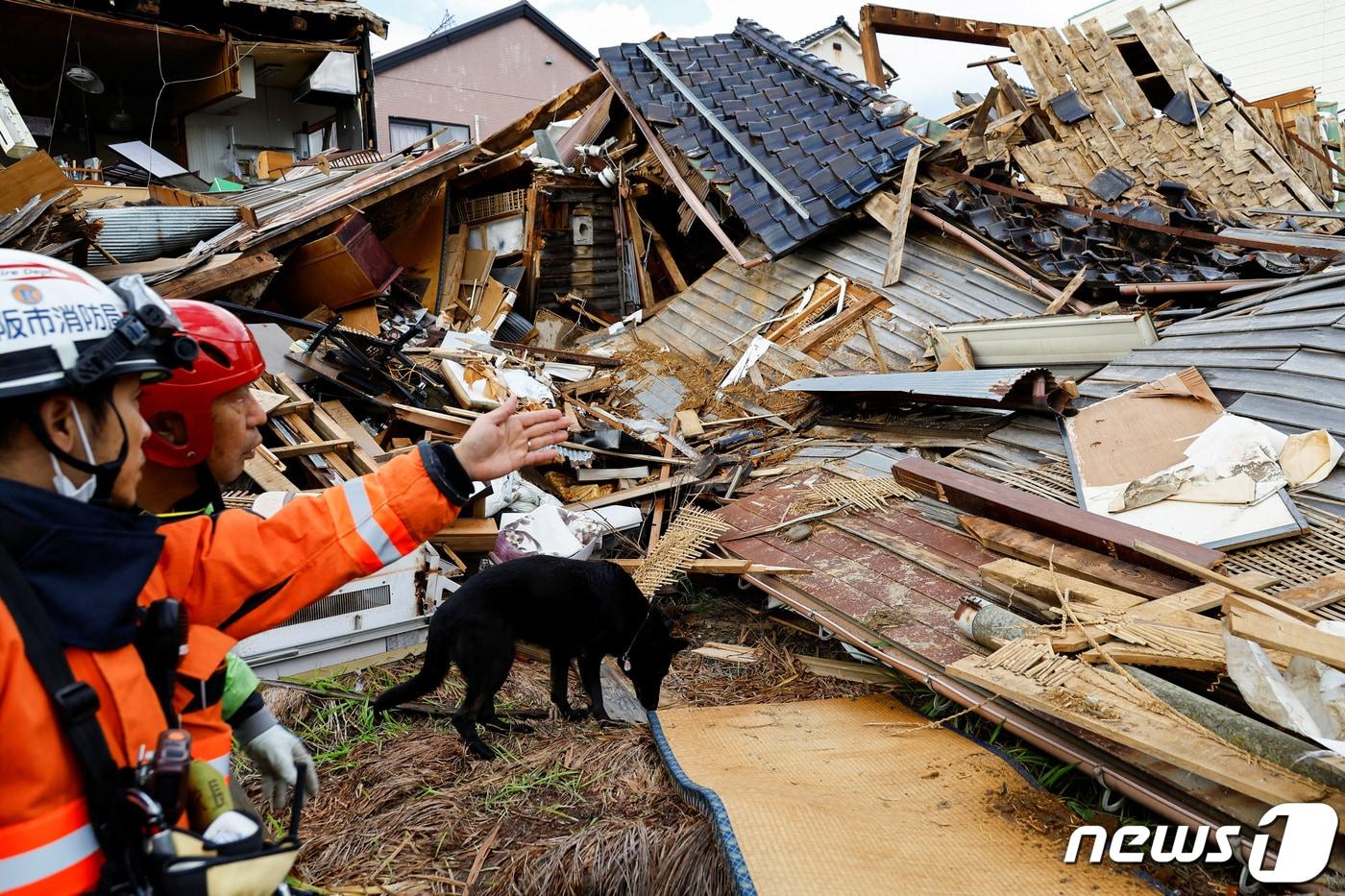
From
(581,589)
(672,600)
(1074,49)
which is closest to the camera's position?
(581,589)

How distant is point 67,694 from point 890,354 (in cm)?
756

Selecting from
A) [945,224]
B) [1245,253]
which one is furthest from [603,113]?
[1245,253]

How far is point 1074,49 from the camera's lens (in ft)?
35.0

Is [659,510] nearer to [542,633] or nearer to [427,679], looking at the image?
[542,633]

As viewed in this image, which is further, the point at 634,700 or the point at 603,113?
the point at 603,113

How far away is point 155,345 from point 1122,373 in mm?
6055

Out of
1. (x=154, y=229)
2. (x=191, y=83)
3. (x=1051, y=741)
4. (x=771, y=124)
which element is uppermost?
(x=191, y=83)

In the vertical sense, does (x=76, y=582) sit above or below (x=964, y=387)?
above

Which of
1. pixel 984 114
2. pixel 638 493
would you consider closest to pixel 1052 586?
pixel 638 493

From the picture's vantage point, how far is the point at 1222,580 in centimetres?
349

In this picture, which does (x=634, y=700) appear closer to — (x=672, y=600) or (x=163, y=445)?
(x=672, y=600)

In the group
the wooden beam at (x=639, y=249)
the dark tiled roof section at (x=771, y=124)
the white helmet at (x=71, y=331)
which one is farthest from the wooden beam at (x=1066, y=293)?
the white helmet at (x=71, y=331)

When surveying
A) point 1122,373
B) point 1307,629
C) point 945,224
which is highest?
point 945,224

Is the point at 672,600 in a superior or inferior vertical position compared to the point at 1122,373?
inferior
